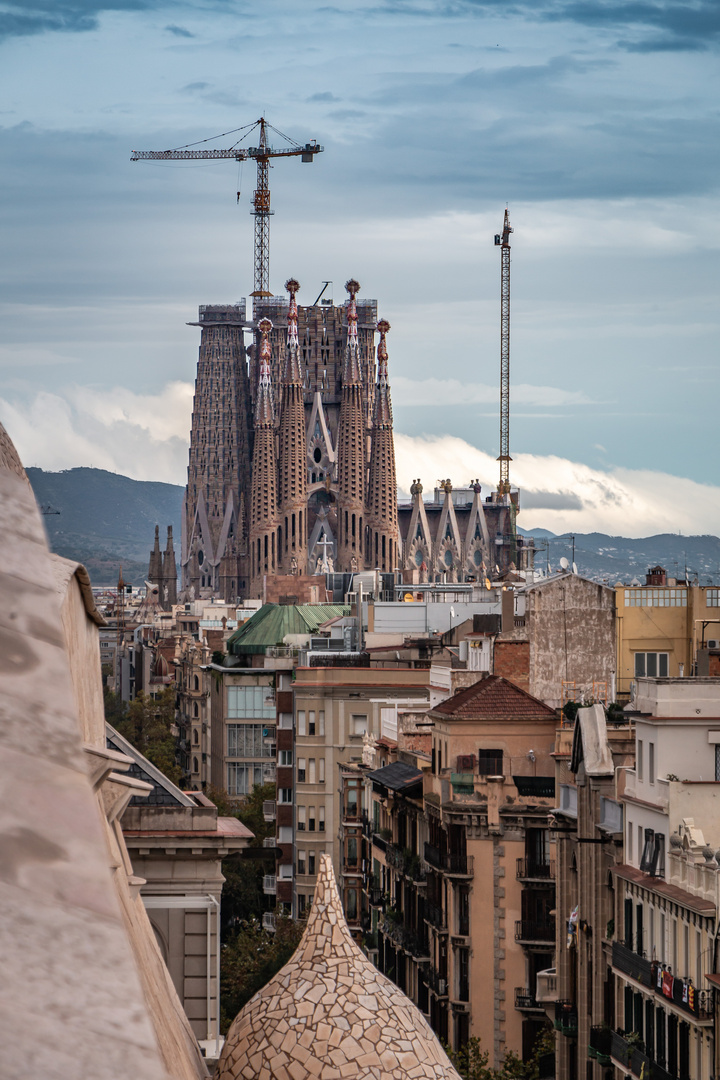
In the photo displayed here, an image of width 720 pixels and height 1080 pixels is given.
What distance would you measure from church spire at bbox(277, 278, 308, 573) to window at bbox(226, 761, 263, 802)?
89.0 metres

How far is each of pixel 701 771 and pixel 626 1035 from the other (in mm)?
2776

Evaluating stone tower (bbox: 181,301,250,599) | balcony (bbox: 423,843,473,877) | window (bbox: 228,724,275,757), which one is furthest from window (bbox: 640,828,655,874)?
stone tower (bbox: 181,301,250,599)

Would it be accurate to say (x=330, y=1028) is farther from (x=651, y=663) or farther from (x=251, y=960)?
(x=251, y=960)

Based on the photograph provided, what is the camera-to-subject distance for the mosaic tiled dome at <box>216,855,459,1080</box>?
14.4 ft

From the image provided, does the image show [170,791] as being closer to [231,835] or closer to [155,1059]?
[231,835]

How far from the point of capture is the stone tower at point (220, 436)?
525ft

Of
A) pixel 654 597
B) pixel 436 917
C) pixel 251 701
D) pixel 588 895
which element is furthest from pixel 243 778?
pixel 588 895

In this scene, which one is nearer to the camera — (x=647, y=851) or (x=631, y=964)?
(x=631, y=964)

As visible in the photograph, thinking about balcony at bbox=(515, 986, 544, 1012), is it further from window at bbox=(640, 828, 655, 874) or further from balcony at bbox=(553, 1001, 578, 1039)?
window at bbox=(640, 828, 655, 874)

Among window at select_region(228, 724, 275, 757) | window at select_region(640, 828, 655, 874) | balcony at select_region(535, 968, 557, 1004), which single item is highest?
window at select_region(640, 828, 655, 874)

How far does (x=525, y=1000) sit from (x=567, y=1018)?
437 centimetres

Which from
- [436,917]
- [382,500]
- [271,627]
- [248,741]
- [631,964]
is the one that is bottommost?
[436,917]

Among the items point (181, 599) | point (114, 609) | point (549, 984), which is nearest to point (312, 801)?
point (549, 984)

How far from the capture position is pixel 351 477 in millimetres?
153125
